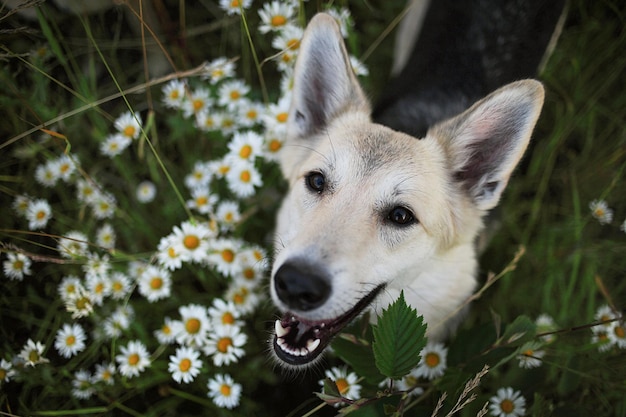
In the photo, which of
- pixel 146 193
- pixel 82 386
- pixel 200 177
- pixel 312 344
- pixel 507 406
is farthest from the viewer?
pixel 146 193

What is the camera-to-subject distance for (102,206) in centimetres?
263

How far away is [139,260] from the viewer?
2.46m

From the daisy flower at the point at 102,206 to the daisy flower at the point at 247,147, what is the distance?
0.82 m

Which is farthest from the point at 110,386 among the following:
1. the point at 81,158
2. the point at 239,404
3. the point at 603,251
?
the point at 603,251

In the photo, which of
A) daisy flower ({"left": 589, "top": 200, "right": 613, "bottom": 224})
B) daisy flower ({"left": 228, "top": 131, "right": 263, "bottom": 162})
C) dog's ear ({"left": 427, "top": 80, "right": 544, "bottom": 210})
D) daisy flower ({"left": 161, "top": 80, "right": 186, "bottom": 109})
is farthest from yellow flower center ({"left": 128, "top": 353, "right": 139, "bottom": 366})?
daisy flower ({"left": 589, "top": 200, "right": 613, "bottom": 224})

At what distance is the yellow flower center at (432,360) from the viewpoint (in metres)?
2.03

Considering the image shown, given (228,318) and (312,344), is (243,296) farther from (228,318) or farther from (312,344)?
(312,344)

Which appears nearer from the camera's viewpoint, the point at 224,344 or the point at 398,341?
the point at 398,341

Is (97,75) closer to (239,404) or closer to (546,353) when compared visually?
(239,404)

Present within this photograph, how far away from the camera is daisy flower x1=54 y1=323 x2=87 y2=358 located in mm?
2086

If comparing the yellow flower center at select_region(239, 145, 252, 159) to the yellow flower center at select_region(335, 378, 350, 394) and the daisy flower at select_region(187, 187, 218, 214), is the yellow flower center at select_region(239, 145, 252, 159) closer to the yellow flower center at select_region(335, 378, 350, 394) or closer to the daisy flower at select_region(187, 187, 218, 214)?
the daisy flower at select_region(187, 187, 218, 214)

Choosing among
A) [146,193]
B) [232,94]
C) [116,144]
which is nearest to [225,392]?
[146,193]

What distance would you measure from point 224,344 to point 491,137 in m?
1.51

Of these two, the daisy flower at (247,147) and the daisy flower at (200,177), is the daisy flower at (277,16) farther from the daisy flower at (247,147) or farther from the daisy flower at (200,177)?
the daisy flower at (200,177)
